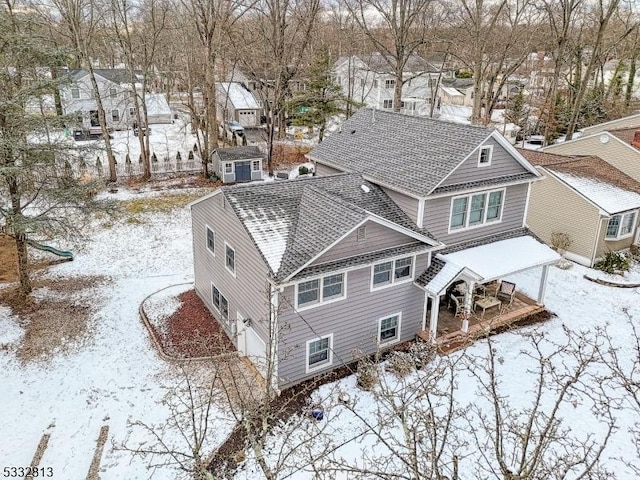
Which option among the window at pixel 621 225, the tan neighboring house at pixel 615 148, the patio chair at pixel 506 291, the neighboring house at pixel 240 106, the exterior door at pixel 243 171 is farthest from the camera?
the neighboring house at pixel 240 106

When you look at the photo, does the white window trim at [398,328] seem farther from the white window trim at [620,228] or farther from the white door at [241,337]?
the white window trim at [620,228]

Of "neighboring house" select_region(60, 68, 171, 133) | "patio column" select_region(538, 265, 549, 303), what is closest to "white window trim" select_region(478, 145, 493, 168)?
"patio column" select_region(538, 265, 549, 303)

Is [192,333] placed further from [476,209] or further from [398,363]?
[476,209]

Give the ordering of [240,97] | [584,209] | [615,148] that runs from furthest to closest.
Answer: [240,97] < [615,148] < [584,209]

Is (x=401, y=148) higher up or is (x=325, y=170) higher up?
(x=401, y=148)

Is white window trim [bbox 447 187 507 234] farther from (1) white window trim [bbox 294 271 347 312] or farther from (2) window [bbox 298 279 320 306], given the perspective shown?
(2) window [bbox 298 279 320 306]

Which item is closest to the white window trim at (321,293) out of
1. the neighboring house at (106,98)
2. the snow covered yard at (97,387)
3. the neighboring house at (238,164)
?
the snow covered yard at (97,387)

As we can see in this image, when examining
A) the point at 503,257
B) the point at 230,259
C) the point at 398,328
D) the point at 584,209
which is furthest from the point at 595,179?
the point at 230,259
